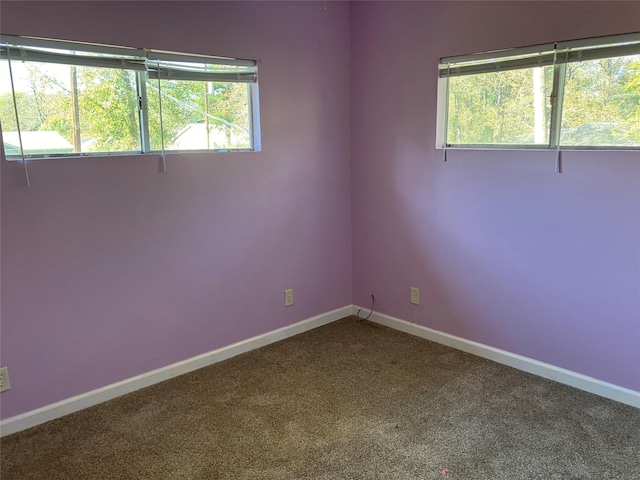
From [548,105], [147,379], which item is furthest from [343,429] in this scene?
[548,105]

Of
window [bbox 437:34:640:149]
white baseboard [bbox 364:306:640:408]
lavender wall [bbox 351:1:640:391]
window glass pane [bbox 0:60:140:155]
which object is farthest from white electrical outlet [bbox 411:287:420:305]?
window glass pane [bbox 0:60:140:155]

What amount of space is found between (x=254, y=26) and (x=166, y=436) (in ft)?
7.79

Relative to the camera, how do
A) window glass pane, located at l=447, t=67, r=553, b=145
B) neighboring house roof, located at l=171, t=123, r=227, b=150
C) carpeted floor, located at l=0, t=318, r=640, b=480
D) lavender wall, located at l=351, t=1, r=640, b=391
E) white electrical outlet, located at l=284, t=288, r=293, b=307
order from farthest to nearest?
white electrical outlet, located at l=284, t=288, r=293, b=307 → neighboring house roof, located at l=171, t=123, r=227, b=150 → window glass pane, located at l=447, t=67, r=553, b=145 → lavender wall, located at l=351, t=1, r=640, b=391 → carpeted floor, located at l=0, t=318, r=640, b=480

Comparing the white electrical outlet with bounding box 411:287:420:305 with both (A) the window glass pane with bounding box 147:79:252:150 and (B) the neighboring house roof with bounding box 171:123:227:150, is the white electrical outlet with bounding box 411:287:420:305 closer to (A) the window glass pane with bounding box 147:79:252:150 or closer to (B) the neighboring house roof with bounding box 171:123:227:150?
(A) the window glass pane with bounding box 147:79:252:150

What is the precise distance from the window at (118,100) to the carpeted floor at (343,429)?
4.53 ft

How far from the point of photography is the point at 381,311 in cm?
371

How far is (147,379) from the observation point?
2797 millimetres

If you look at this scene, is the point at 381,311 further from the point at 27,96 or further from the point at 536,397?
the point at 27,96

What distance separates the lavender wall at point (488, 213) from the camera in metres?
2.50

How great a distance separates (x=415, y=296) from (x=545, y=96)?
154 cm

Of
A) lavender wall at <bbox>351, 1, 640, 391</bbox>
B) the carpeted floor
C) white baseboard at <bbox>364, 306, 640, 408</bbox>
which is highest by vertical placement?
lavender wall at <bbox>351, 1, 640, 391</bbox>

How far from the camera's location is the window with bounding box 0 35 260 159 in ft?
7.39

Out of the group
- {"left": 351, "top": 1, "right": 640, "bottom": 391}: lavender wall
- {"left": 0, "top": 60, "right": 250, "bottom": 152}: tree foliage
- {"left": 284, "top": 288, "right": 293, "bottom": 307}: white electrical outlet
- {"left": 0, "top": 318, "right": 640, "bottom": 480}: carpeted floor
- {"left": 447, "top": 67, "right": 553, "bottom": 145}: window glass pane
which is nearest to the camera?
{"left": 0, "top": 318, "right": 640, "bottom": 480}: carpeted floor

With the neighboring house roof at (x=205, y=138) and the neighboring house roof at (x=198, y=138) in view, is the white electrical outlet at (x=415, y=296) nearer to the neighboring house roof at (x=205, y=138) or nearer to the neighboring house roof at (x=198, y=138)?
the neighboring house roof at (x=205, y=138)
